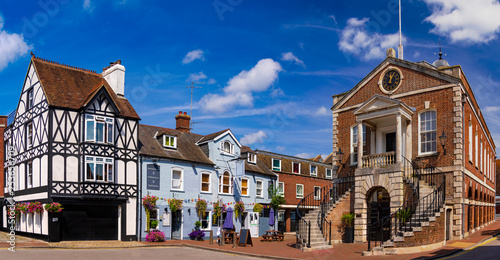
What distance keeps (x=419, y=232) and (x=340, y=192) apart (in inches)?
330

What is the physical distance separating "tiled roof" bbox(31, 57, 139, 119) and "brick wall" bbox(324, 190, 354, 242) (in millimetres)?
13716

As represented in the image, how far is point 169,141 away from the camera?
31.2m

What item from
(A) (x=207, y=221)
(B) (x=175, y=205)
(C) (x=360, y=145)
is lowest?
(A) (x=207, y=221)

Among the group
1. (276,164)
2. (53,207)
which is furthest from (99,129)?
(276,164)

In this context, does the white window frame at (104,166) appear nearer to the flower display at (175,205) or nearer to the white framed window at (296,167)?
the flower display at (175,205)

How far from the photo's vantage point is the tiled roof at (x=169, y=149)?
1166 inches

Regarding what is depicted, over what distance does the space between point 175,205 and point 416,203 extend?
1509cm

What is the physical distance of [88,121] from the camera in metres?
26.2

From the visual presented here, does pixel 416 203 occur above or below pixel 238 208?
above

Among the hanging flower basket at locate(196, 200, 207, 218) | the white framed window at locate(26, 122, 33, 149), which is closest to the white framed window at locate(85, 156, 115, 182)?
the white framed window at locate(26, 122, 33, 149)

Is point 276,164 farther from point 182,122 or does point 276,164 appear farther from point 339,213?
point 339,213

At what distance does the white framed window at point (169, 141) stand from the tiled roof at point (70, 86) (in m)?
2.96

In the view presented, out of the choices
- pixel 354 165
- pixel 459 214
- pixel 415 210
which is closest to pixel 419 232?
pixel 415 210

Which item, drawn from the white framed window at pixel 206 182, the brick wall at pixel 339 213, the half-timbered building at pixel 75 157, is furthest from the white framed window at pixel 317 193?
the half-timbered building at pixel 75 157
